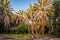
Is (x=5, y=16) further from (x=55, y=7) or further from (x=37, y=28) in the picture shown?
(x=55, y=7)

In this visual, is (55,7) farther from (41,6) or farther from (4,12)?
(4,12)

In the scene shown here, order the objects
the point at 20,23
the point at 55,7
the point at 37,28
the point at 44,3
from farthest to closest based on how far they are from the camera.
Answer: the point at 20,23
the point at 37,28
the point at 44,3
the point at 55,7

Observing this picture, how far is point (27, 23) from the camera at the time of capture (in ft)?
201

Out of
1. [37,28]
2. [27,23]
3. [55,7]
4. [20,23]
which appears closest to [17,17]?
[20,23]

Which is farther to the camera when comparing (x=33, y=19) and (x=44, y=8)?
(x=33, y=19)

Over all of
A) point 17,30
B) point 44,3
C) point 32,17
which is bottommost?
point 17,30

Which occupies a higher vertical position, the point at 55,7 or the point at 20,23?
the point at 55,7

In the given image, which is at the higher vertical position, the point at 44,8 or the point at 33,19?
the point at 44,8

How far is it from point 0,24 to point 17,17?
781cm

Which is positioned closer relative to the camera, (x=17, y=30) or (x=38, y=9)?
(x=38, y=9)

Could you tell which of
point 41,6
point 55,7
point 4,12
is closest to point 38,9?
point 41,6

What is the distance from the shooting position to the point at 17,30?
6197 centimetres

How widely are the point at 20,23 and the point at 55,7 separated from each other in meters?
17.8

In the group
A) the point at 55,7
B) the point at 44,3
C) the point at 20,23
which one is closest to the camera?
the point at 55,7
